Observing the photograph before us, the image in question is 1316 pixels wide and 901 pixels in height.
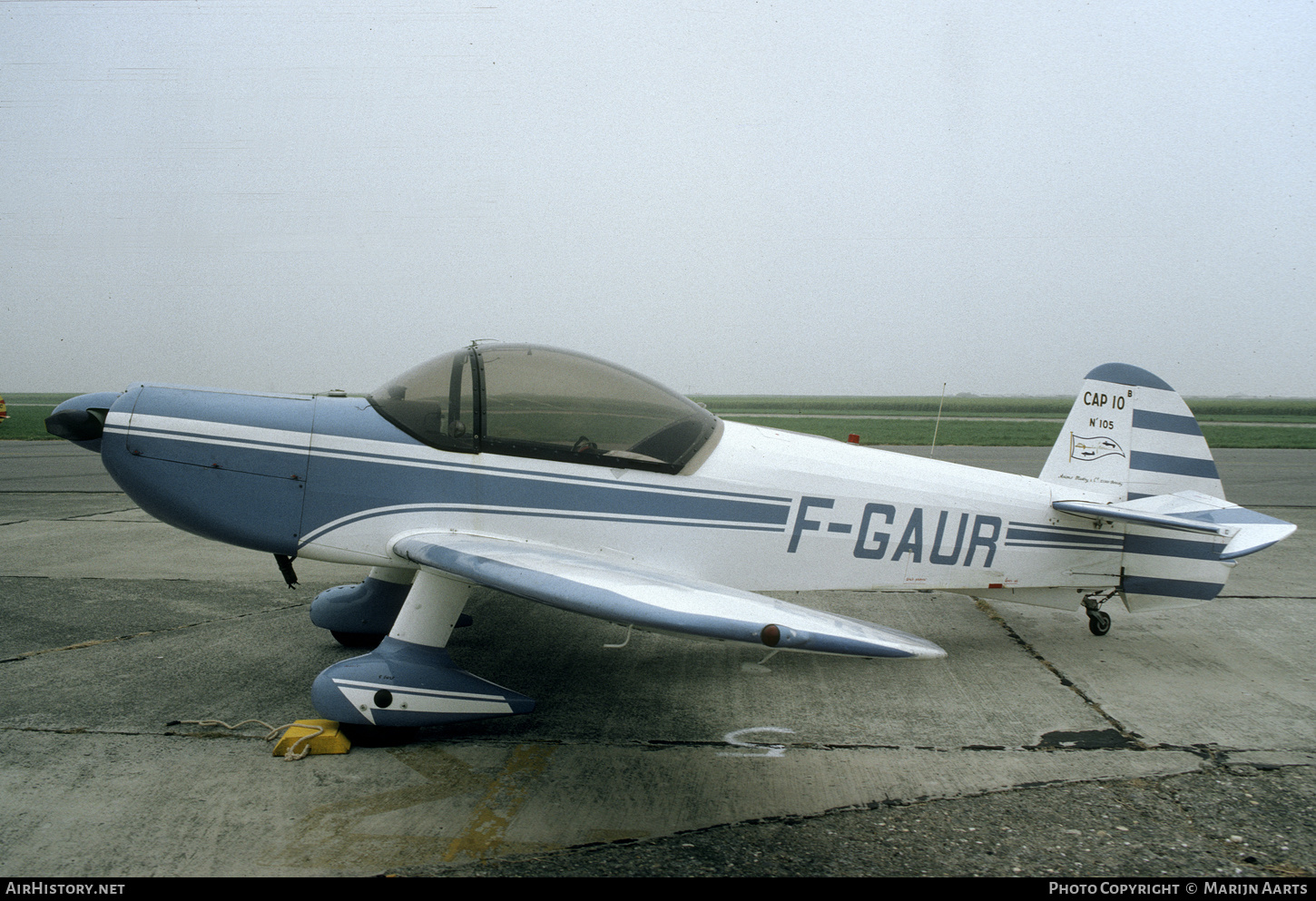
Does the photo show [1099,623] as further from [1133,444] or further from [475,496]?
[475,496]

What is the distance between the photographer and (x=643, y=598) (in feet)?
9.53

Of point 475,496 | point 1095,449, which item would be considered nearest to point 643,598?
point 475,496

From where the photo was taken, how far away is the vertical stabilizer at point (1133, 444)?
484cm

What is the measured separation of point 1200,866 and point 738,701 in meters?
2.09

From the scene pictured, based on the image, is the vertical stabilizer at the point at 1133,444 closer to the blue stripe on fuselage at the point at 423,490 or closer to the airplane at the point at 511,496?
the airplane at the point at 511,496

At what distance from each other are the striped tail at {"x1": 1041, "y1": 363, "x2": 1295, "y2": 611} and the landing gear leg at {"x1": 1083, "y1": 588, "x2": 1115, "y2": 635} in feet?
0.48

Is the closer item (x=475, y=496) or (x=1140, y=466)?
(x=475, y=496)

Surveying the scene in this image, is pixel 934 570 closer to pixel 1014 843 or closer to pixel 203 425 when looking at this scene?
pixel 1014 843

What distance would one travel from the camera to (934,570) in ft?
14.1

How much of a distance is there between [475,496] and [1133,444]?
4316mm

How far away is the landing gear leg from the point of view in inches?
193

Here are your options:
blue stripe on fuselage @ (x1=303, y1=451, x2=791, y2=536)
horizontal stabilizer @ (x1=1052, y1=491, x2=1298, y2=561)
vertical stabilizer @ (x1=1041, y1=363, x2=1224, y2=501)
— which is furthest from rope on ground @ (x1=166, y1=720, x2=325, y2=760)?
vertical stabilizer @ (x1=1041, y1=363, x2=1224, y2=501)

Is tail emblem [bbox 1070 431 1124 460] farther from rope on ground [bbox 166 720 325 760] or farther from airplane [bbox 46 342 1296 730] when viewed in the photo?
rope on ground [bbox 166 720 325 760]

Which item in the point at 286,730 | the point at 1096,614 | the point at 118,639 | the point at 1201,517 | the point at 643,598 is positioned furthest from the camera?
the point at 1096,614
